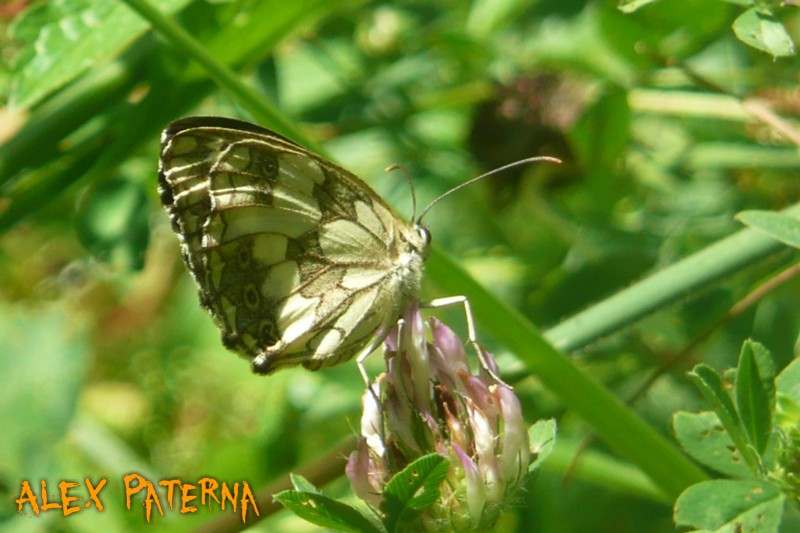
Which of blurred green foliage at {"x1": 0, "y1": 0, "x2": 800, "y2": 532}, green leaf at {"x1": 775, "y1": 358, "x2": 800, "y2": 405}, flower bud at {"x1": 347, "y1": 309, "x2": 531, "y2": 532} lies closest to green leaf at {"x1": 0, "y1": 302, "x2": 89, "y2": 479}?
blurred green foliage at {"x1": 0, "y1": 0, "x2": 800, "y2": 532}

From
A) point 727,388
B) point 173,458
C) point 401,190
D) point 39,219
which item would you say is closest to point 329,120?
point 401,190

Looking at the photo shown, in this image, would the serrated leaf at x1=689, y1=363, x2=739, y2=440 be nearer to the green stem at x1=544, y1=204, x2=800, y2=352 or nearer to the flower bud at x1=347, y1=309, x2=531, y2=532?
the flower bud at x1=347, y1=309, x2=531, y2=532

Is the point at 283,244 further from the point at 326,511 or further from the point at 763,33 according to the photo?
the point at 763,33

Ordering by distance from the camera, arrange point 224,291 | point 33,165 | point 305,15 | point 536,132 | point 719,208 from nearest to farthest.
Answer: point 224,291 < point 33,165 < point 305,15 < point 719,208 < point 536,132

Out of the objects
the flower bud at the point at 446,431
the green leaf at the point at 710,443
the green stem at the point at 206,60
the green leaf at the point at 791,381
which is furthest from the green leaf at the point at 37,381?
the green leaf at the point at 791,381

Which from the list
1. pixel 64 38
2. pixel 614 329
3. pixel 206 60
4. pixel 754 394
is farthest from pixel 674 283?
pixel 64 38

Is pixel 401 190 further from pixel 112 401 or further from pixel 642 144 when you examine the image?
pixel 112 401
